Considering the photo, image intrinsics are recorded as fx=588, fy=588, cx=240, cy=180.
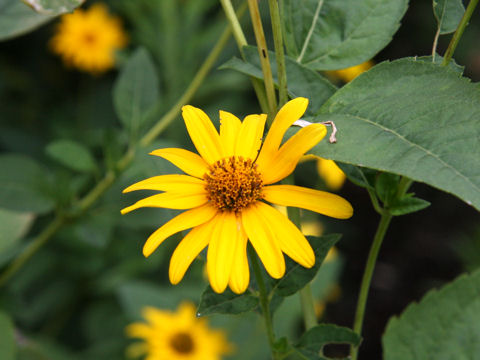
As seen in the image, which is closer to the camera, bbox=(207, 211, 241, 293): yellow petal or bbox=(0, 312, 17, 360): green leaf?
bbox=(207, 211, 241, 293): yellow petal

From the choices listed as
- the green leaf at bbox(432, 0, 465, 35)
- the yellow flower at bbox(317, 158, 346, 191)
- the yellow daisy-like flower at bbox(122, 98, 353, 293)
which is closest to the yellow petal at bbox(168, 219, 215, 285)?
the yellow daisy-like flower at bbox(122, 98, 353, 293)

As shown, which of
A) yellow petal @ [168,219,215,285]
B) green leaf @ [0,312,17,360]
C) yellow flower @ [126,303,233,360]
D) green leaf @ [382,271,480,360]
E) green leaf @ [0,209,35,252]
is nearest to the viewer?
yellow petal @ [168,219,215,285]

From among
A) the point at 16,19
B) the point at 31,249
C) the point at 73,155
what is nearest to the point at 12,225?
the point at 31,249

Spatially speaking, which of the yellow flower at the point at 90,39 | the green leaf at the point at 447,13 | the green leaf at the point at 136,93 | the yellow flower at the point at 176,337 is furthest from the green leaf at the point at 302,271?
the yellow flower at the point at 90,39

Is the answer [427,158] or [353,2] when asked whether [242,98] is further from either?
[427,158]

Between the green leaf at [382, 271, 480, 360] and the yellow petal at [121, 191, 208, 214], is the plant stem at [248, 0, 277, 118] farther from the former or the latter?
the green leaf at [382, 271, 480, 360]

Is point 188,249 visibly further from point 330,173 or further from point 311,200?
point 330,173
